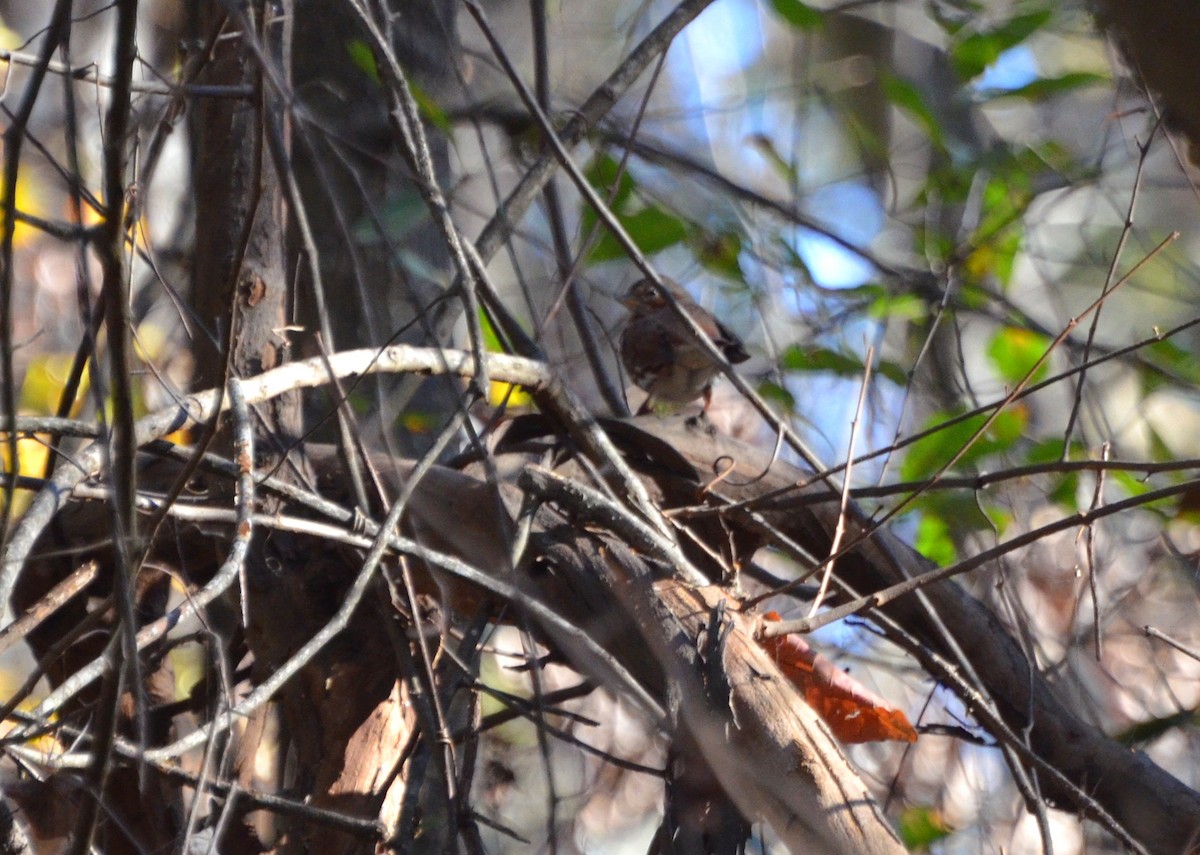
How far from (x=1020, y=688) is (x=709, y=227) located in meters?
1.55

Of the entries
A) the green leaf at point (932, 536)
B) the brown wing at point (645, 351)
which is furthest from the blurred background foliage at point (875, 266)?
the brown wing at point (645, 351)

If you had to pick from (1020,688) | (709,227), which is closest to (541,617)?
(1020,688)

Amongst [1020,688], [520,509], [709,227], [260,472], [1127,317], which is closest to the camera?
[520,509]

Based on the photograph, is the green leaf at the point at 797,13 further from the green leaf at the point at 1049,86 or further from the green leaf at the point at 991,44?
the green leaf at the point at 1049,86

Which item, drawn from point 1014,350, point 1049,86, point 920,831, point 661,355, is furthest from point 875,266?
point 920,831

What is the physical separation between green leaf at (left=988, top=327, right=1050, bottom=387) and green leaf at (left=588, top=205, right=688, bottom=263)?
1173 millimetres

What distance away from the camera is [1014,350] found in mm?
3465

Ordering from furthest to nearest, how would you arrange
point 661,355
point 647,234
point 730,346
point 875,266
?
point 661,355 → point 730,346 → point 875,266 → point 647,234

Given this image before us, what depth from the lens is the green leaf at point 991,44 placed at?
2842mm

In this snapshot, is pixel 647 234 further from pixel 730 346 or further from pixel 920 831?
pixel 920 831

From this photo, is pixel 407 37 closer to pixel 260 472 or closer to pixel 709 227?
pixel 709 227

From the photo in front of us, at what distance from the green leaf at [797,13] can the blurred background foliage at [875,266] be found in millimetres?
10

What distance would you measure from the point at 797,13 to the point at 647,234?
0.64 m

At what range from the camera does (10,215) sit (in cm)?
117
